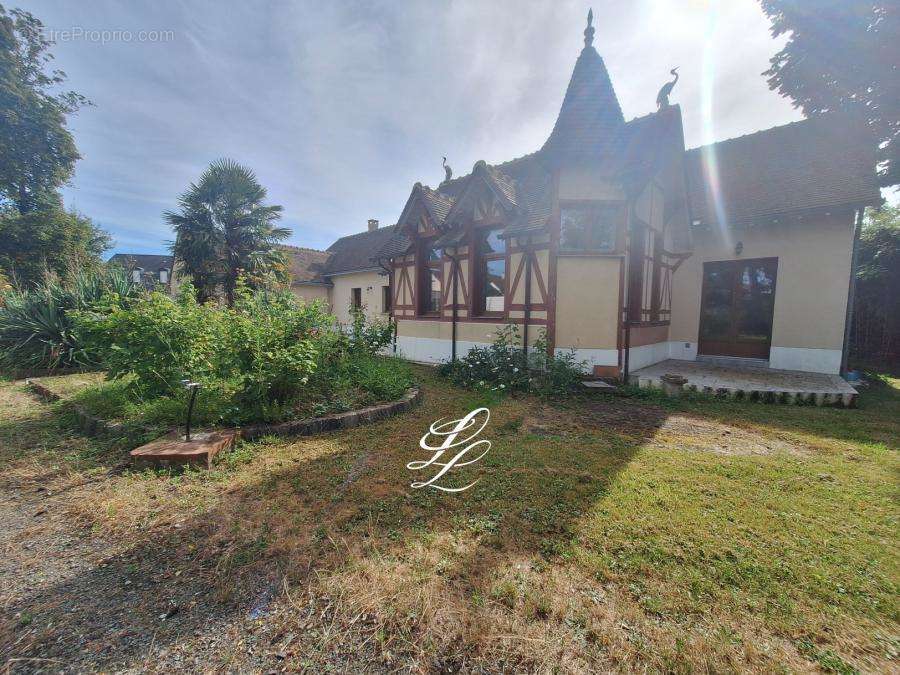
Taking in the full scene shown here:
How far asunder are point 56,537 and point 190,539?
908 mm

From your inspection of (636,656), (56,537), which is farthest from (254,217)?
(636,656)

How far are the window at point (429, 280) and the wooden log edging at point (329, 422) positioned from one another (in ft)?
18.0

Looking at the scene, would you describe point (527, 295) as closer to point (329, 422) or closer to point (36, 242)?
point (329, 422)

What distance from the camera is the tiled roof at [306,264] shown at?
18250mm

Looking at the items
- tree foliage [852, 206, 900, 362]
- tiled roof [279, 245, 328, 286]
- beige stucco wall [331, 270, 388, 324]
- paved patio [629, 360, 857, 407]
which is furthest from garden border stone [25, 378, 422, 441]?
tree foliage [852, 206, 900, 362]

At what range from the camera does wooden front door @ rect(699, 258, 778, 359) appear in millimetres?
8695

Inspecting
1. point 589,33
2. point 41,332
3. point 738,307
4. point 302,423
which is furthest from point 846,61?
point 41,332

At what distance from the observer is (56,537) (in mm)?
2275

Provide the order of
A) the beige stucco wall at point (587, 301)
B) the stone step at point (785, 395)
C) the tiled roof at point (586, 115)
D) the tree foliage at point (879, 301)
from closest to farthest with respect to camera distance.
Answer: the stone step at point (785, 395)
the tiled roof at point (586, 115)
the beige stucco wall at point (587, 301)
the tree foliage at point (879, 301)

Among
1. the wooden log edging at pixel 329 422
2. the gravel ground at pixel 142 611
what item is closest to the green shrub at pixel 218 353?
the wooden log edging at pixel 329 422

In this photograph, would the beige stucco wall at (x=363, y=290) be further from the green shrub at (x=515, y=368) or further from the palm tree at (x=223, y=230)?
the green shrub at (x=515, y=368)

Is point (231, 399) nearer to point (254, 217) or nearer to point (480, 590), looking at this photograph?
point (480, 590)

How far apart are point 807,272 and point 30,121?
1312 inches

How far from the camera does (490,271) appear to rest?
886 centimetres
